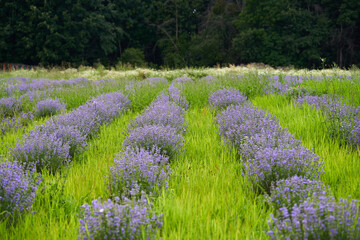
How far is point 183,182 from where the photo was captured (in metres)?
2.56

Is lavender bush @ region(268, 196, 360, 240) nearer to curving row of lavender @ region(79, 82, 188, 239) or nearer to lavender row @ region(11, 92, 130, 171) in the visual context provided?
curving row of lavender @ region(79, 82, 188, 239)

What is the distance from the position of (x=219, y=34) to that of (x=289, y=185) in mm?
31155

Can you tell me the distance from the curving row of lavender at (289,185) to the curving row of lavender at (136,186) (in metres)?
0.63

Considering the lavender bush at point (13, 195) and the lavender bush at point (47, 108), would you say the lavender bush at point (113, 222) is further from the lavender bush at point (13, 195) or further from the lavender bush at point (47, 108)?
the lavender bush at point (47, 108)

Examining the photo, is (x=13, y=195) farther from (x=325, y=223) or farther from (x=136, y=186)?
(x=325, y=223)

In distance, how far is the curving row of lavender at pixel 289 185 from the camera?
135cm

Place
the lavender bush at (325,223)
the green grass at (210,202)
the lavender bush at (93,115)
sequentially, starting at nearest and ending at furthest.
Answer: the lavender bush at (325,223), the green grass at (210,202), the lavender bush at (93,115)

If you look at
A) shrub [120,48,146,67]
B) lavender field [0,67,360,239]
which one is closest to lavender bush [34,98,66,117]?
lavender field [0,67,360,239]

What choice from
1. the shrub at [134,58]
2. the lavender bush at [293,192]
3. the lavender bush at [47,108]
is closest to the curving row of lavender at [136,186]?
the lavender bush at [293,192]

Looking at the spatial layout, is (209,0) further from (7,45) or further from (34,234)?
(34,234)

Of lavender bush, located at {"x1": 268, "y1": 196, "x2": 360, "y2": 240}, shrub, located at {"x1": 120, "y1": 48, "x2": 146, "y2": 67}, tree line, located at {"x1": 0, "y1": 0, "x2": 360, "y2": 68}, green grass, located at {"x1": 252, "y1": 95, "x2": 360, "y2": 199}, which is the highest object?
tree line, located at {"x1": 0, "y1": 0, "x2": 360, "y2": 68}

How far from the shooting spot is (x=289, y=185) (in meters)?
1.83

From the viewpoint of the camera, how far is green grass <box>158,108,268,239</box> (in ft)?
5.88

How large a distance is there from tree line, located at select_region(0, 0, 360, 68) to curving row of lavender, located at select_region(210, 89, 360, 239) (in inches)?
1000
